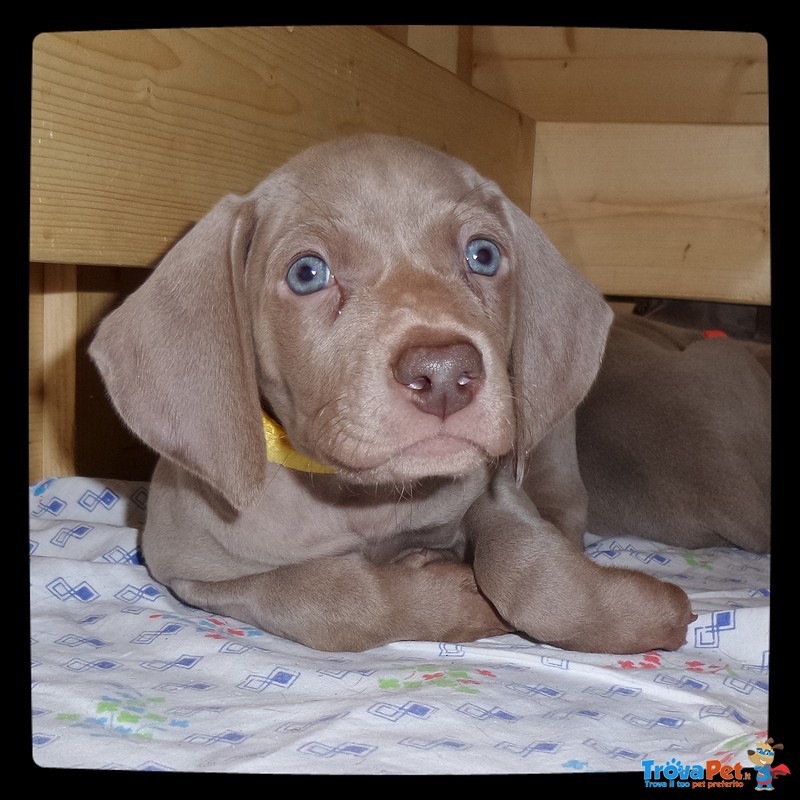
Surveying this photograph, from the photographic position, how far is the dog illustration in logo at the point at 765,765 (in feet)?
5.40

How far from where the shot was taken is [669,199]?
2555 mm

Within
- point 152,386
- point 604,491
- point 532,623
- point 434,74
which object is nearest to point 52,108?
point 152,386

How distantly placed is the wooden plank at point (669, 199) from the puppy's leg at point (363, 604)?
919 millimetres

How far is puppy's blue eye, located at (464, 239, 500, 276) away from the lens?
101 inches

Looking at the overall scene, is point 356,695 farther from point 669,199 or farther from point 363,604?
point 669,199

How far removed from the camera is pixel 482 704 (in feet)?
6.87

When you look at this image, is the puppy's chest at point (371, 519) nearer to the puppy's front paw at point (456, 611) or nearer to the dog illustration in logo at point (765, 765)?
the puppy's front paw at point (456, 611)

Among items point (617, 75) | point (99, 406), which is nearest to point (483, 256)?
point (617, 75)

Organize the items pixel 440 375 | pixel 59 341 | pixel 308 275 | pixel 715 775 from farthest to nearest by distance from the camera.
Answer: pixel 59 341
pixel 308 275
pixel 440 375
pixel 715 775

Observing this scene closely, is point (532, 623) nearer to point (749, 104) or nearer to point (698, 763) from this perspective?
point (698, 763)

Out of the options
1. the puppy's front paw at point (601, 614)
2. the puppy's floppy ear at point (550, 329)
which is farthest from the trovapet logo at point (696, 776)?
the puppy's floppy ear at point (550, 329)

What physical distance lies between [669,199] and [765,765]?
1.36m

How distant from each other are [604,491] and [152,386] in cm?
177

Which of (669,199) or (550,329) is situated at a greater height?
(669,199)
